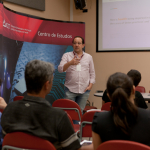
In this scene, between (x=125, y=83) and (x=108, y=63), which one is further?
(x=108, y=63)

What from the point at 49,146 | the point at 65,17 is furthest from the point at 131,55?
the point at 49,146

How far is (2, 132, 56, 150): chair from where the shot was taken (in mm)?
1023

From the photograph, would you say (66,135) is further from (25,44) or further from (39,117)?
(25,44)

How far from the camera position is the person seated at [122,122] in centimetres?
108

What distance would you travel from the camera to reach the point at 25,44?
163 inches

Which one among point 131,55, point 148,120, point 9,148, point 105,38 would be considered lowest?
point 9,148

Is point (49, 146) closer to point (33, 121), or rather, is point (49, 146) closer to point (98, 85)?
point (33, 121)

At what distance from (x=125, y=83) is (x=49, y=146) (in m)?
0.56

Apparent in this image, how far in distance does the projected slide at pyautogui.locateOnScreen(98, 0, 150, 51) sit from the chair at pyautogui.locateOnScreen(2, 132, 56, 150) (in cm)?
457

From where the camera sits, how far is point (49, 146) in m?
1.02

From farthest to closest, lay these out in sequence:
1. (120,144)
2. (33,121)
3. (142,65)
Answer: (142,65) → (33,121) → (120,144)

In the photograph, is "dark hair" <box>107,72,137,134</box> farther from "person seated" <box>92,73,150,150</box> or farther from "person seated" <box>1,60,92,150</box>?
"person seated" <box>1,60,92,150</box>

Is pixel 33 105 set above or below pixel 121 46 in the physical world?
below

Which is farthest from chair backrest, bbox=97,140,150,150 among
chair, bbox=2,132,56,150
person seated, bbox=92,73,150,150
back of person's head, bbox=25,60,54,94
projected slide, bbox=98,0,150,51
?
projected slide, bbox=98,0,150,51
